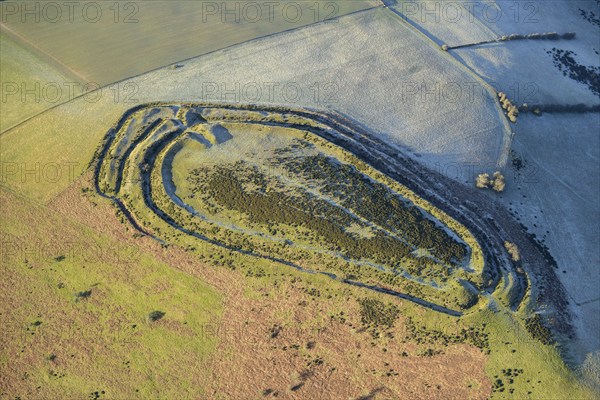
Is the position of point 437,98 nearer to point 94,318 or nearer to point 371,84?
point 371,84

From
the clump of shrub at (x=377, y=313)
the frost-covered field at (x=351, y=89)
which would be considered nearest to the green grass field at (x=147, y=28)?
the frost-covered field at (x=351, y=89)

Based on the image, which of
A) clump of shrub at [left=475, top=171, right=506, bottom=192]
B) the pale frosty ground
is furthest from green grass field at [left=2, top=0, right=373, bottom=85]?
clump of shrub at [left=475, top=171, right=506, bottom=192]

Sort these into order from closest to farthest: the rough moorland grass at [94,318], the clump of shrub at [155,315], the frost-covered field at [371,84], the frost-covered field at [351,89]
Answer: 1. the rough moorland grass at [94,318]
2. the clump of shrub at [155,315]
3. the frost-covered field at [351,89]
4. the frost-covered field at [371,84]

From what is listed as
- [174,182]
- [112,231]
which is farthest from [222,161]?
[112,231]

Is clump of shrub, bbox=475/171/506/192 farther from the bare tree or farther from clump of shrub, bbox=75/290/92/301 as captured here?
clump of shrub, bbox=75/290/92/301

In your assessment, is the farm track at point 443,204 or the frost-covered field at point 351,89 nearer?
the farm track at point 443,204

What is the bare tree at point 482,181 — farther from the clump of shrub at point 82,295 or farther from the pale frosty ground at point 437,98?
the clump of shrub at point 82,295

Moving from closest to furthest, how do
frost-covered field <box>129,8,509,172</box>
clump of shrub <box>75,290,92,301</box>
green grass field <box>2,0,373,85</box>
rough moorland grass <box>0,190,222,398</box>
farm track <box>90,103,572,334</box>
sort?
rough moorland grass <box>0,190,222,398</box>, clump of shrub <box>75,290,92,301</box>, farm track <box>90,103,572,334</box>, frost-covered field <box>129,8,509,172</box>, green grass field <box>2,0,373,85</box>
